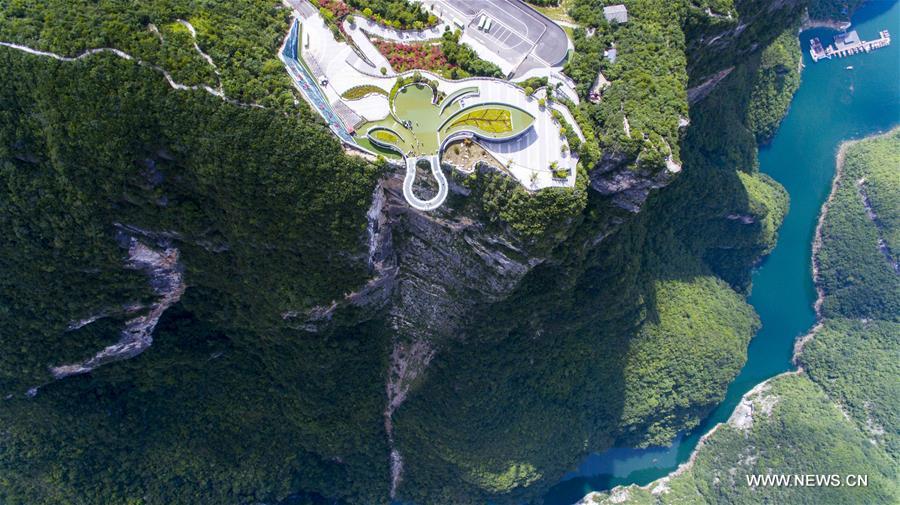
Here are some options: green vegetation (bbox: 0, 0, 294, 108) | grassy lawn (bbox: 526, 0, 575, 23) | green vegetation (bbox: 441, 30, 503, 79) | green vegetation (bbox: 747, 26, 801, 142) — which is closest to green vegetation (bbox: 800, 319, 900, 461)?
green vegetation (bbox: 747, 26, 801, 142)

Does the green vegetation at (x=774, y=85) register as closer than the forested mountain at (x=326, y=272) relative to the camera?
No

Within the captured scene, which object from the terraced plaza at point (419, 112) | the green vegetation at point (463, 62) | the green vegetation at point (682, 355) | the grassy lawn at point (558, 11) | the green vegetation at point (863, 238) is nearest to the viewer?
the terraced plaza at point (419, 112)

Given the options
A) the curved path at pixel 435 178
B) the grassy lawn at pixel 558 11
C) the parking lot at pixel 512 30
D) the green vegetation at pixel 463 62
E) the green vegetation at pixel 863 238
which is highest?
the green vegetation at pixel 863 238

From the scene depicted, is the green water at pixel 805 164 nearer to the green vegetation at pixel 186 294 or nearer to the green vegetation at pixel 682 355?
the green vegetation at pixel 682 355

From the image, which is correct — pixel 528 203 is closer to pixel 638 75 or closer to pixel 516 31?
pixel 638 75

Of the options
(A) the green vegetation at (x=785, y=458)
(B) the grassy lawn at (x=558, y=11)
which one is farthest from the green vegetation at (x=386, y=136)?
(A) the green vegetation at (x=785, y=458)

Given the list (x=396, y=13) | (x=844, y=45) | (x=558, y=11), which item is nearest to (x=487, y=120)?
(x=396, y=13)

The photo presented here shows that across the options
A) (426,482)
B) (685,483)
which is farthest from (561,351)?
(685,483)

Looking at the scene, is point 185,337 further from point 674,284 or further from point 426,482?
point 674,284
